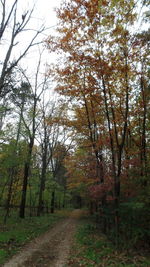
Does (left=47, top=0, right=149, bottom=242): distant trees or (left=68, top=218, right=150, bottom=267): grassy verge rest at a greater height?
(left=47, top=0, right=149, bottom=242): distant trees

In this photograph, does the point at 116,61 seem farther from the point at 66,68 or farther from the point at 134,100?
the point at 134,100

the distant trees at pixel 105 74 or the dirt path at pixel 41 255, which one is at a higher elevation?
the distant trees at pixel 105 74

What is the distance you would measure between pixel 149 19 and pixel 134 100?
264 inches

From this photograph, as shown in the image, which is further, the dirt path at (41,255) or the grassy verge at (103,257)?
the grassy verge at (103,257)

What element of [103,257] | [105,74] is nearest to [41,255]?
[103,257]

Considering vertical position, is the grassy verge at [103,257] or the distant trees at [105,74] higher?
the distant trees at [105,74]

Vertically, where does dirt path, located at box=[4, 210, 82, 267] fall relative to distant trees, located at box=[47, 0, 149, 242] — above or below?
below

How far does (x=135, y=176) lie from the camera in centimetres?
947

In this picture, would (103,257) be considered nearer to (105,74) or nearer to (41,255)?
(41,255)

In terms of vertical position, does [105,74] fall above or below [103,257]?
above

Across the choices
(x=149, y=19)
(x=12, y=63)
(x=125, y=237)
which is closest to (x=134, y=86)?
(x=149, y=19)

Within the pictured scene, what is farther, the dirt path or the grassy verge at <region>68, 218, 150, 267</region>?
the grassy verge at <region>68, 218, 150, 267</region>

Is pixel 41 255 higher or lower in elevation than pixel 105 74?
lower

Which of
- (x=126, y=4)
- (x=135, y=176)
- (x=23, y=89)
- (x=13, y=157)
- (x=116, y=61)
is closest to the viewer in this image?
(x=126, y=4)
